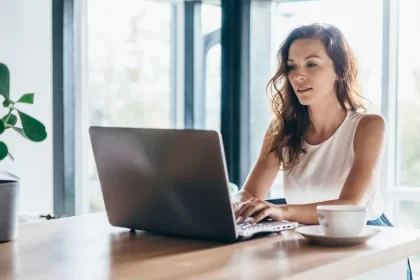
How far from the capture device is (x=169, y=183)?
1.56 meters

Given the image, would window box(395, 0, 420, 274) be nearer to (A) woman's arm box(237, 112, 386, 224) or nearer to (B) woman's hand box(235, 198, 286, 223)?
(A) woman's arm box(237, 112, 386, 224)

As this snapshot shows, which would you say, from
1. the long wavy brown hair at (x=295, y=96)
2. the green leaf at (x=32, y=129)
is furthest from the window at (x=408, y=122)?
the green leaf at (x=32, y=129)

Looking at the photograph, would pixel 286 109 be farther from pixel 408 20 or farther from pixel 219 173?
pixel 408 20

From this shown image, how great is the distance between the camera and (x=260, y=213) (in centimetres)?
169

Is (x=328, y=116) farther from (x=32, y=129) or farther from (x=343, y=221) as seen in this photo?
(x=32, y=129)

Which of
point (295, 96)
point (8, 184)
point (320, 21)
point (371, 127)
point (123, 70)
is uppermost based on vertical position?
point (320, 21)

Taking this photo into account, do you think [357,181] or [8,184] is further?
[357,181]

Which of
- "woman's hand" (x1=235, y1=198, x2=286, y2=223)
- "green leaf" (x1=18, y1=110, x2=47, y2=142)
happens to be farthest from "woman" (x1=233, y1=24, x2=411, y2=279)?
"green leaf" (x1=18, y1=110, x2=47, y2=142)

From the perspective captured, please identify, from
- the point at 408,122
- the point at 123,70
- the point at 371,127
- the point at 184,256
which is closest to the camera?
the point at 184,256

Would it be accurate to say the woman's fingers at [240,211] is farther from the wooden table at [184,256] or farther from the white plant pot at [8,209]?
the white plant pot at [8,209]

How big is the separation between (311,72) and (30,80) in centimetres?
175

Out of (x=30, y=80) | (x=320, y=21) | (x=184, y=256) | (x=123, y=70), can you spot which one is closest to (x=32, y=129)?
(x=184, y=256)

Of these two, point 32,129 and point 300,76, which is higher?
point 300,76

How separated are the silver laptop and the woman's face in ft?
2.42
